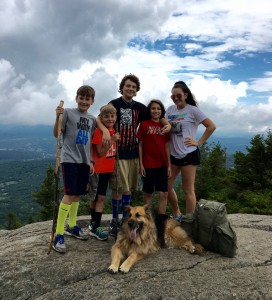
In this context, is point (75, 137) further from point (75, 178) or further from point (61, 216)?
point (61, 216)

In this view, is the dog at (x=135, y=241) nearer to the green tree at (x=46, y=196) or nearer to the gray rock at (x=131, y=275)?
the gray rock at (x=131, y=275)

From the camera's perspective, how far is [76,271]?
6.26 metres

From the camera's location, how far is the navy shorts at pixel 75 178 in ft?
22.7

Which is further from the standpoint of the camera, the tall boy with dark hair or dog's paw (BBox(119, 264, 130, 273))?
the tall boy with dark hair

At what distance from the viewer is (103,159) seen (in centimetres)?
765

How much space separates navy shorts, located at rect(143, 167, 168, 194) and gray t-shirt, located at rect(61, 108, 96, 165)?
1877mm

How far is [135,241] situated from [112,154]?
2284mm

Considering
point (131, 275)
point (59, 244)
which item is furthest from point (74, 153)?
point (131, 275)

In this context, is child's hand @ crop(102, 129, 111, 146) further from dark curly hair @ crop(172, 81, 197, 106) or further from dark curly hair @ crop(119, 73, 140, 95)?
dark curly hair @ crop(172, 81, 197, 106)

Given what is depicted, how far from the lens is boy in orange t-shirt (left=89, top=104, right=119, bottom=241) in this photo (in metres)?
7.38

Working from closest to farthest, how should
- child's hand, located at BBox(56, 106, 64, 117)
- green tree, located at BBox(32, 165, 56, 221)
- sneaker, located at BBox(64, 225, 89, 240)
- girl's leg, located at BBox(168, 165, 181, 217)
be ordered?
1. child's hand, located at BBox(56, 106, 64, 117)
2. sneaker, located at BBox(64, 225, 89, 240)
3. girl's leg, located at BBox(168, 165, 181, 217)
4. green tree, located at BBox(32, 165, 56, 221)

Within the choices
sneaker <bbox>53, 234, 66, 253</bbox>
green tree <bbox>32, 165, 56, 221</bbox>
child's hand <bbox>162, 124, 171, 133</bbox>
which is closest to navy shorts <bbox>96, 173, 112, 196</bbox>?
sneaker <bbox>53, 234, 66, 253</bbox>

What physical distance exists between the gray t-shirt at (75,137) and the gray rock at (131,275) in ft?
7.35

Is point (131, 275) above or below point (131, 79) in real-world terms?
below
